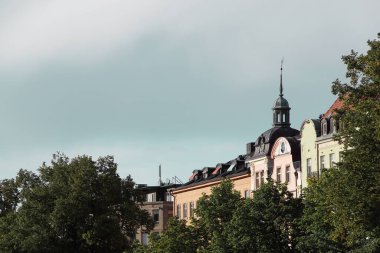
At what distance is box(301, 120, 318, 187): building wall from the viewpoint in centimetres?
10488

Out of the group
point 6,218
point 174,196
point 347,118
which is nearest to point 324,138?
point 6,218

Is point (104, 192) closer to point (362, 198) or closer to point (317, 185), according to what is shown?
point (317, 185)

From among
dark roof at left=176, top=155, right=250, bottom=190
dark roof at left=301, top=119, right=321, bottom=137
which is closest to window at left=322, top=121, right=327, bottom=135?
dark roof at left=301, top=119, right=321, bottom=137

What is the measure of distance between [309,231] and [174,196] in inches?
2753

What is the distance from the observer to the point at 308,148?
4186 inches

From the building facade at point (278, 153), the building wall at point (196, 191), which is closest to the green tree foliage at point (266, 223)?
the building facade at point (278, 153)

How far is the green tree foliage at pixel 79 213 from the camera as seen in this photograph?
100438 mm

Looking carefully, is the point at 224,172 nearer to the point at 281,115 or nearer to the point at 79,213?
the point at 281,115

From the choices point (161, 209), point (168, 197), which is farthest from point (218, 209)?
point (168, 197)

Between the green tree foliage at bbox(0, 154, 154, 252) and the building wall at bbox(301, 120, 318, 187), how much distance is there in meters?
14.8

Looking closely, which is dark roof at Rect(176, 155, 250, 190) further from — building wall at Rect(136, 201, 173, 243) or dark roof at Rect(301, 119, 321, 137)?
dark roof at Rect(301, 119, 321, 137)

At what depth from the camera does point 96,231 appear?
99250 mm

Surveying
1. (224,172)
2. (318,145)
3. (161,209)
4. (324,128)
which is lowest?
(318,145)

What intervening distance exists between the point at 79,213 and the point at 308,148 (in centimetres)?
2138
